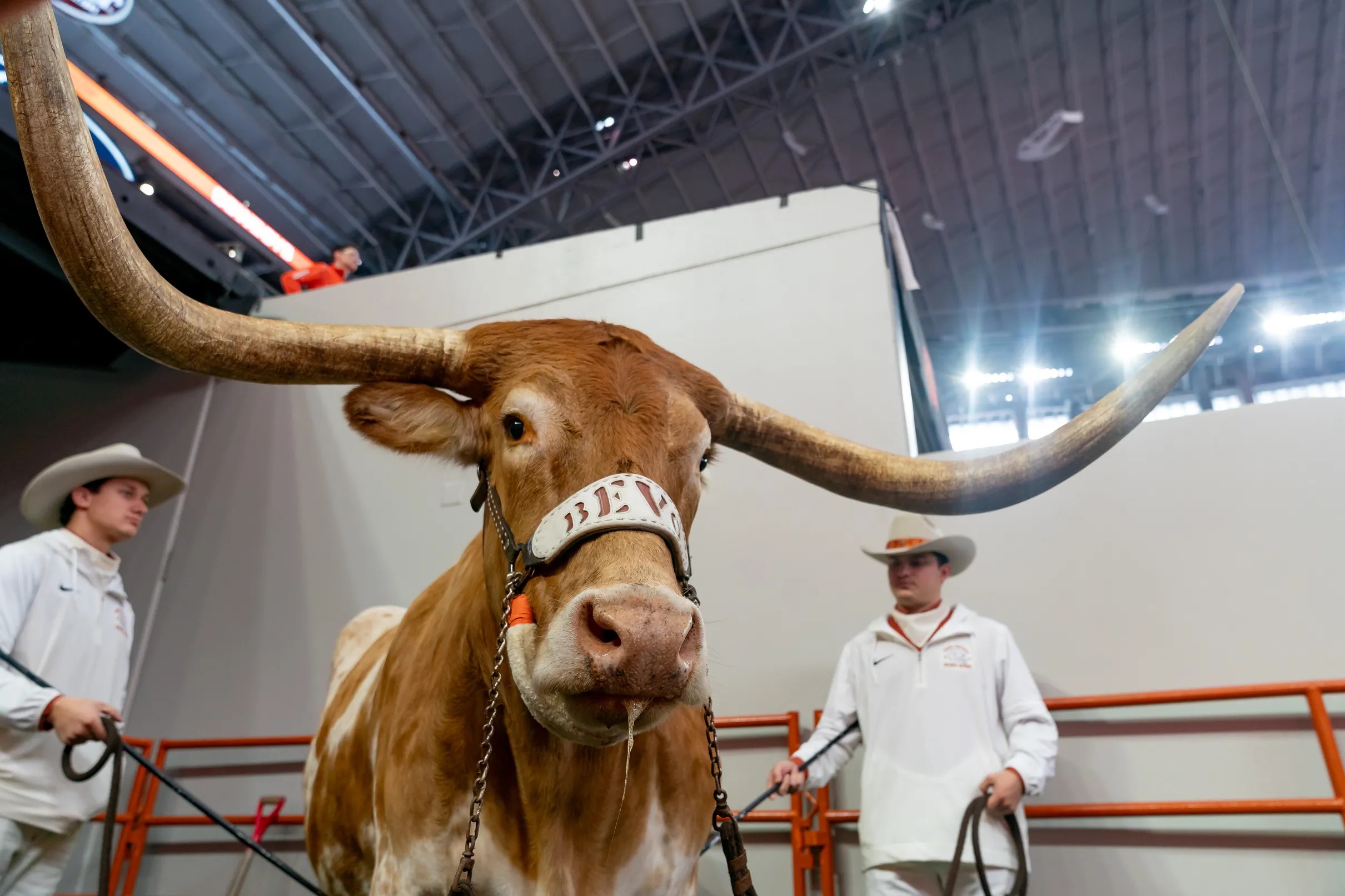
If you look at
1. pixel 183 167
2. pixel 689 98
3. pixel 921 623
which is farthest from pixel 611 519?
pixel 183 167

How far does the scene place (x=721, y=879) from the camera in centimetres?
319

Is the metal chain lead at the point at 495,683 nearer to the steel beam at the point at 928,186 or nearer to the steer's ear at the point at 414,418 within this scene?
the steer's ear at the point at 414,418

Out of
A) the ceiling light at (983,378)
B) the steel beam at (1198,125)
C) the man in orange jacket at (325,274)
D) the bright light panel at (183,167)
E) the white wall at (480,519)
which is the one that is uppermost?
the steel beam at (1198,125)

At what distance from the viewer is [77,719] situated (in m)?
2.27

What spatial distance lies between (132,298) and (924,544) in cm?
249

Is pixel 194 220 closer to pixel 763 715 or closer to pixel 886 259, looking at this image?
pixel 886 259

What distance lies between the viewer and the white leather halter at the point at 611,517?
134cm

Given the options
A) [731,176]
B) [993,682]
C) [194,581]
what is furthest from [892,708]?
[731,176]

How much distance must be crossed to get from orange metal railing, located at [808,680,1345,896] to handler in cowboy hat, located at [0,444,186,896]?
7.79 feet

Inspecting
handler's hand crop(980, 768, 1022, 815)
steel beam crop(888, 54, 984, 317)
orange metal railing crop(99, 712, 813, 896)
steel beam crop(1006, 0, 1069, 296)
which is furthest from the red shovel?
steel beam crop(1006, 0, 1069, 296)

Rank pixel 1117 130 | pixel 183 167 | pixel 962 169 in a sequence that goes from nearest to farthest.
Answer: pixel 183 167
pixel 1117 130
pixel 962 169

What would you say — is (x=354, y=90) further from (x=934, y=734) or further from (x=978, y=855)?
(x=978, y=855)

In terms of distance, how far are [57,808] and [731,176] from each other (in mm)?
10017

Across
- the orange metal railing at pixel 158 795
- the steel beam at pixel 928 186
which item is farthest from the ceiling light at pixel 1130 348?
the orange metal railing at pixel 158 795
